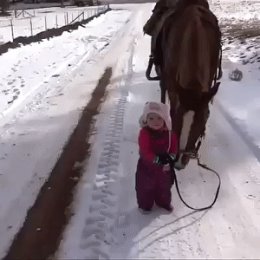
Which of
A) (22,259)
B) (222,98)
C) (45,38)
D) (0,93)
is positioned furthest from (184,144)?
(45,38)

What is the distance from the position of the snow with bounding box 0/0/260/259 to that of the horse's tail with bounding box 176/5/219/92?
48.9 inches

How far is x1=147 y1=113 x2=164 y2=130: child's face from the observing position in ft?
15.2

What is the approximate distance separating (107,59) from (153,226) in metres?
11.2

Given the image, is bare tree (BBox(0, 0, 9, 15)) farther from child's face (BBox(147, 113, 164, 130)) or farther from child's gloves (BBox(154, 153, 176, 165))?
child's gloves (BBox(154, 153, 176, 165))

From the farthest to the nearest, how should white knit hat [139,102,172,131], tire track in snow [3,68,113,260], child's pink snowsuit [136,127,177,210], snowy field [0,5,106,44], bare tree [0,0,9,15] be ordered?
bare tree [0,0,9,15]
snowy field [0,5,106,44]
child's pink snowsuit [136,127,177,210]
white knit hat [139,102,172,131]
tire track in snow [3,68,113,260]

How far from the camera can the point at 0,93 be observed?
1039cm

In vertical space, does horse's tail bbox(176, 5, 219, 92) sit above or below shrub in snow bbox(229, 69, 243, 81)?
above

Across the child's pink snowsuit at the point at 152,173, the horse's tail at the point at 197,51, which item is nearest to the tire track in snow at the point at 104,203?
the child's pink snowsuit at the point at 152,173

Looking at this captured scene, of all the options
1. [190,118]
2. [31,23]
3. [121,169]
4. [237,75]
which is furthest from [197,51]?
[31,23]

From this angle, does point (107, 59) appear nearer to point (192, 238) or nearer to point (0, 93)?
point (0, 93)

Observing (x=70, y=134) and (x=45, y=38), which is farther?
(x=45, y=38)

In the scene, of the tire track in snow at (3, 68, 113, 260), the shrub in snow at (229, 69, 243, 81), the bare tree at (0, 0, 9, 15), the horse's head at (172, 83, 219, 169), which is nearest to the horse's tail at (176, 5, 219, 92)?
the horse's head at (172, 83, 219, 169)

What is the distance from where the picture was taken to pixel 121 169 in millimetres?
6203

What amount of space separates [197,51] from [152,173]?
1.49 meters
